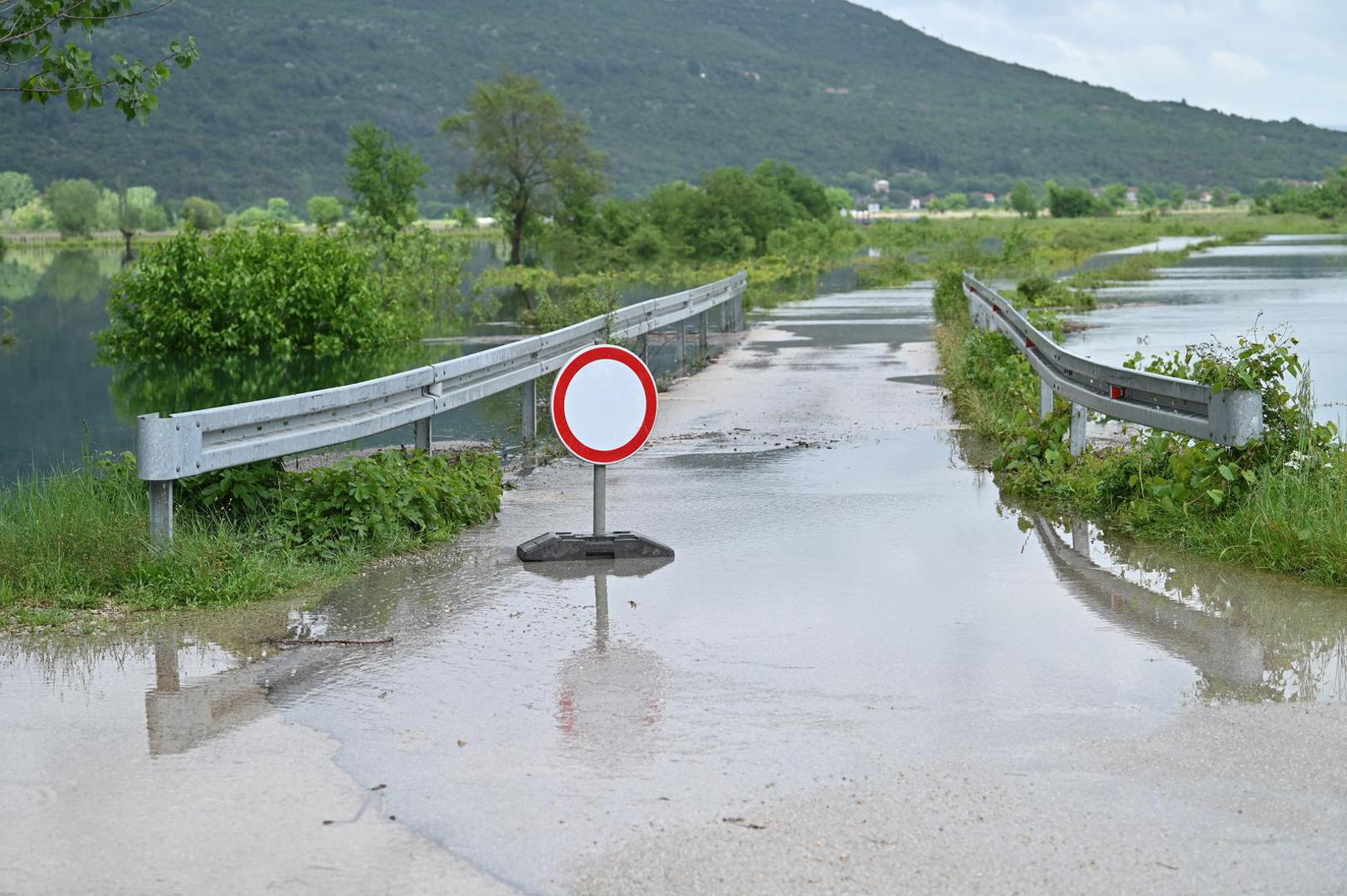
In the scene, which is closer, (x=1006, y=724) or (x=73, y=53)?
(x=1006, y=724)

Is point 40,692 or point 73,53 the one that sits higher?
point 73,53

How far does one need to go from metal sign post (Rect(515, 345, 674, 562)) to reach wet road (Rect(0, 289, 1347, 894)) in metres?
0.26

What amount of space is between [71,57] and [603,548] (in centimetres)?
410

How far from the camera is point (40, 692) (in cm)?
681

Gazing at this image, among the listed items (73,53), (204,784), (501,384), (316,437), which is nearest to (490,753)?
(204,784)

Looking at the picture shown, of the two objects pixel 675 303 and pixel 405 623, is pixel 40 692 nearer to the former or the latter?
pixel 405 623

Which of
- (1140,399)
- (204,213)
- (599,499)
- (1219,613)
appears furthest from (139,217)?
(1219,613)

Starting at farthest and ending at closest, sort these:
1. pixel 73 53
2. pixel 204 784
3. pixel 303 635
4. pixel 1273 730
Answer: pixel 73 53 → pixel 303 635 → pixel 1273 730 → pixel 204 784

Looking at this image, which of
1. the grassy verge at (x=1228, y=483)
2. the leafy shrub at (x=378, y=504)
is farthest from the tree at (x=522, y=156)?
the leafy shrub at (x=378, y=504)

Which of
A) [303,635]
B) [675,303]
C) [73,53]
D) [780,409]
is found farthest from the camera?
[675,303]

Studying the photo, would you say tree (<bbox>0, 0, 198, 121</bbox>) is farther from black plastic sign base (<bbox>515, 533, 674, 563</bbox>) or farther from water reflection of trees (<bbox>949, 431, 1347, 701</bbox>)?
water reflection of trees (<bbox>949, 431, 1347, 701</bbox>)

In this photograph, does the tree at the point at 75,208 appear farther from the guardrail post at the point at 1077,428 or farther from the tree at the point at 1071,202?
the guardrail post at the point at 1077,428

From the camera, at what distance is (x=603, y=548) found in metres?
9.67

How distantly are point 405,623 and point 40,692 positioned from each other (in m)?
1.70
